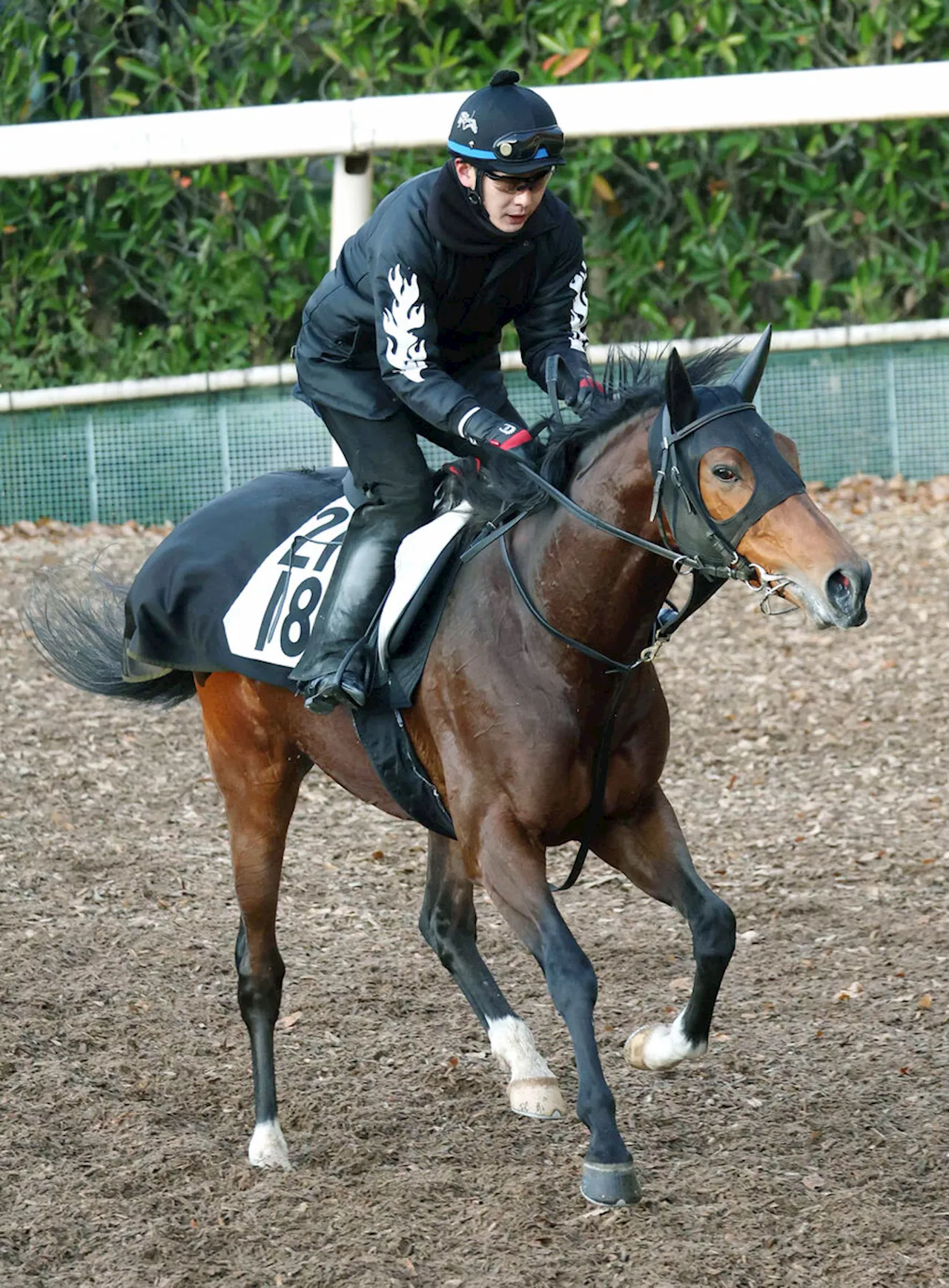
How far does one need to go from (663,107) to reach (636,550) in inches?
264

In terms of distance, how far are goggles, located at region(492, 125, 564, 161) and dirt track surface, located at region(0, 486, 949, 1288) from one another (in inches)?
95.5

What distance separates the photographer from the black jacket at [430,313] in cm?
395

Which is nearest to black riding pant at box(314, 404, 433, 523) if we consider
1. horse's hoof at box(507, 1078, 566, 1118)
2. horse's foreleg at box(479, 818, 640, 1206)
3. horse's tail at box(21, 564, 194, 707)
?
horse's foreleg at box(479, 818, 640, 1206)

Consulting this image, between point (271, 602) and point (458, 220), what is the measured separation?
1.20m

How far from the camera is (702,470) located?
3406 millimetres

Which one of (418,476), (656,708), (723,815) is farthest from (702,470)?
(723,815)

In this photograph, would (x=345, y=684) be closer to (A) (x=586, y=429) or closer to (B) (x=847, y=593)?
(A) (x=586, y=429)

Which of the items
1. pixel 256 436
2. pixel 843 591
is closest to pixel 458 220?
pixel 843 591

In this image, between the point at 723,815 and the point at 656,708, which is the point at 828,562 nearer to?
the point at 656,708

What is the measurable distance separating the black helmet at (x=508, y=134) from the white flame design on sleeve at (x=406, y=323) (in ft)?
1.05

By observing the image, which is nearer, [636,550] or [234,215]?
[636,550]

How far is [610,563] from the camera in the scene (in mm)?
3703

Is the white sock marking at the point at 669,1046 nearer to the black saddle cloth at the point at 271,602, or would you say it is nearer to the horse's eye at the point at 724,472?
the black saddle cloth at the point at 271,602

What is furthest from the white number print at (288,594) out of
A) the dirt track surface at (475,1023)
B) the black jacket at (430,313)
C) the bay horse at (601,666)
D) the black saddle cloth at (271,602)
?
the dirt track surface at (475,1023)
